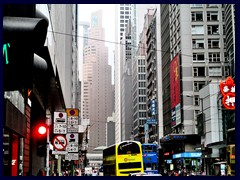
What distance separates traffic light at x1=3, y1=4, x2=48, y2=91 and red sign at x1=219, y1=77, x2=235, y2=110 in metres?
42.1

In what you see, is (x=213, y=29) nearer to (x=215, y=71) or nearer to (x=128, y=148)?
(x=215, y=71)

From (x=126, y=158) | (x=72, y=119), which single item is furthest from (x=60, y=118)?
(x=126, y=158)

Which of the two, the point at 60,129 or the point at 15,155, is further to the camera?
the point at 15,155

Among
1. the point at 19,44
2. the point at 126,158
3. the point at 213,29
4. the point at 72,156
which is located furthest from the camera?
the point at 213,29

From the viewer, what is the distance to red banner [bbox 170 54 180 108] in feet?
263

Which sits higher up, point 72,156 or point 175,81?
point 175,81

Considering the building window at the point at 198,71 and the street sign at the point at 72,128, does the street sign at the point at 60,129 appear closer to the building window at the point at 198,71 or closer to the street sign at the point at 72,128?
the street sign at the point at 72,128

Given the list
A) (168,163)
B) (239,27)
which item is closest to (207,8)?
(168,163)

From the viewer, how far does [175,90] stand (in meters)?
82.2

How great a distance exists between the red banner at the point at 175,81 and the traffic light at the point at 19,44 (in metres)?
66.7

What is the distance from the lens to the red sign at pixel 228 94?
176ft

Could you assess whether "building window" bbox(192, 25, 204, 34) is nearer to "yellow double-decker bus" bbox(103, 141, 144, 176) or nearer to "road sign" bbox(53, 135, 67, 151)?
"yellow double-decker bus" bbox(103, 141, 144, 176)

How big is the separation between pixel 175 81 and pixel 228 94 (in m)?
28.2

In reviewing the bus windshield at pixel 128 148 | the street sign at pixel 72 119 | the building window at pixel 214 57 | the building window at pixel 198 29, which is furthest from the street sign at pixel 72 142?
the building window at pixel 198 29
